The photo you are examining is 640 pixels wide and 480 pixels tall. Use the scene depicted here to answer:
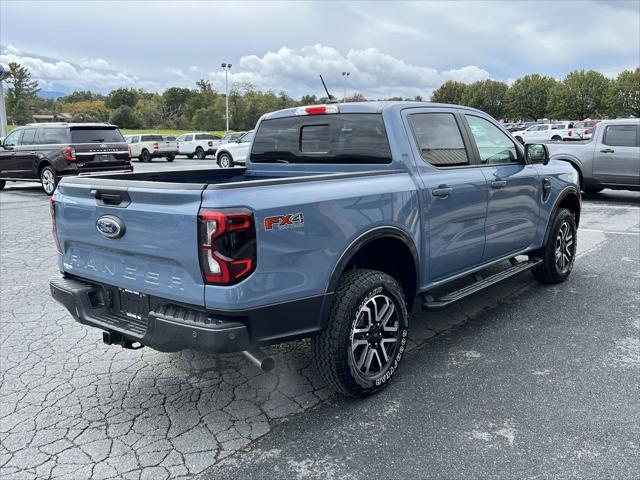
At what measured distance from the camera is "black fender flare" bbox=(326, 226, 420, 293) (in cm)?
304

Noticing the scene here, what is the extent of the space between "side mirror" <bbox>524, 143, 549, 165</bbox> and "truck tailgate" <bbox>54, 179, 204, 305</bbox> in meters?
3.58

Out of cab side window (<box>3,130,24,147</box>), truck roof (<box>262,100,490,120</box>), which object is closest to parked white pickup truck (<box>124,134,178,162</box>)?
cab side window (<box>3,130,24,147</box>)

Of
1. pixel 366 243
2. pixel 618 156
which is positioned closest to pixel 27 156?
pixel 366 243

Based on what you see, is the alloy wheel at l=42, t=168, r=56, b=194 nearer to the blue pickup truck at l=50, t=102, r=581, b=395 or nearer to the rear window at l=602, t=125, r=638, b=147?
the blue pickup truck at l=50, t=102, r=581, b=395

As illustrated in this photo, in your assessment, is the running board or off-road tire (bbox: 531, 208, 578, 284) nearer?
the running board

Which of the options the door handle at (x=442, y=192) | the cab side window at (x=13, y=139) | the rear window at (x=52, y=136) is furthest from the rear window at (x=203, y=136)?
the door handle at (x=442, y=192)

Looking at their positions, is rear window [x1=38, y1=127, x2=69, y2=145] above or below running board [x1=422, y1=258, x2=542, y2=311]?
above

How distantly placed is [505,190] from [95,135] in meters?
11.2

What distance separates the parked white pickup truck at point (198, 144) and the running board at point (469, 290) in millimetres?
30263

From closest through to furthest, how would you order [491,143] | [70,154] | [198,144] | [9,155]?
1. [491,143]
2. [70,154]
3. [9,155]
4. [198,144]

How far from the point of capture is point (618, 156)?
11.7 m

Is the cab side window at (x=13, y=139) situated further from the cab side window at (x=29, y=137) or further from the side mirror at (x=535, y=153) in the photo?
the side mirror at (x=535, y=153)

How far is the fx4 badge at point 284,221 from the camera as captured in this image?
106 inches

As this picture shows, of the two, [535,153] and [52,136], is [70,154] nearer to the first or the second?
[52,136]
